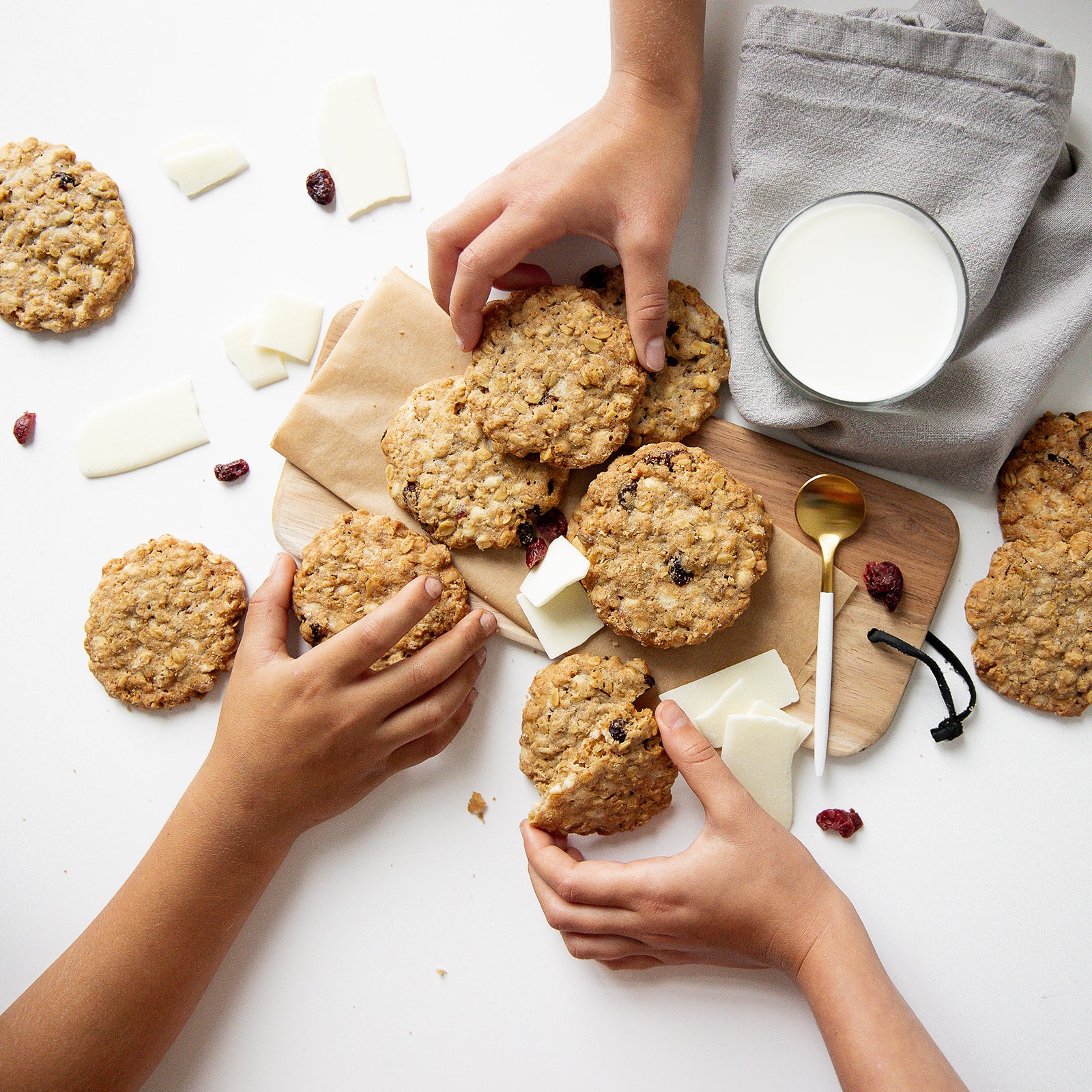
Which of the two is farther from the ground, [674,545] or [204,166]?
[204,166]

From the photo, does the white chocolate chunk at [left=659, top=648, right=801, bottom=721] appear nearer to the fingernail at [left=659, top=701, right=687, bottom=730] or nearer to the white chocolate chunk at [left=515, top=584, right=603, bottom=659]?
the fingernail at [left=659, top=701, right=687, bottom=730]

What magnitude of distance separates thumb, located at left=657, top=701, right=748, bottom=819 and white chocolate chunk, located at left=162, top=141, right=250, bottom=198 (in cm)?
162

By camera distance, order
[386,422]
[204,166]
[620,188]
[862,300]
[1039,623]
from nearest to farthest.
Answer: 1. [862,300]
2. [620,188]
3. [1039,623]
4. [386,422]
5. [204,166]

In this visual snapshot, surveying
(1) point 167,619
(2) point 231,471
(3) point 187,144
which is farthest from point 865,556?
(3) point 187,144

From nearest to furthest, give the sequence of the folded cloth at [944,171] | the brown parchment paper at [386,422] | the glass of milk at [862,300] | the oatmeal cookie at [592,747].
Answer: the glass of milk at [862,300]
the folded cloth at [944,171]
the oatmeal cookie at [592,747]
the brown parchment paper at [386,422]

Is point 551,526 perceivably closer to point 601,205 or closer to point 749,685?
point 749,685

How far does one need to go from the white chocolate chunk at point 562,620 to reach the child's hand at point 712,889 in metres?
0.23

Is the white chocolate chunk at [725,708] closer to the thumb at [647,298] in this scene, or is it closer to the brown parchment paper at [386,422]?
the brown parchment paper at [386,422]

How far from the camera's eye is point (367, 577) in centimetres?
168

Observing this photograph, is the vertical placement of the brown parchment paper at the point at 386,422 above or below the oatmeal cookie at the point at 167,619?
above

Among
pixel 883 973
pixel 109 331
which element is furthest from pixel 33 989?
pixel 883 973

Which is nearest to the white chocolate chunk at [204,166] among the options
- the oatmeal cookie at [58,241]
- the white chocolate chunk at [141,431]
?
the oatmeal cookie at [58,241]

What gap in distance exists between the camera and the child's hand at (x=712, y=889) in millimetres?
1579

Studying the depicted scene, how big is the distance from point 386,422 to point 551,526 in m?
0.44
